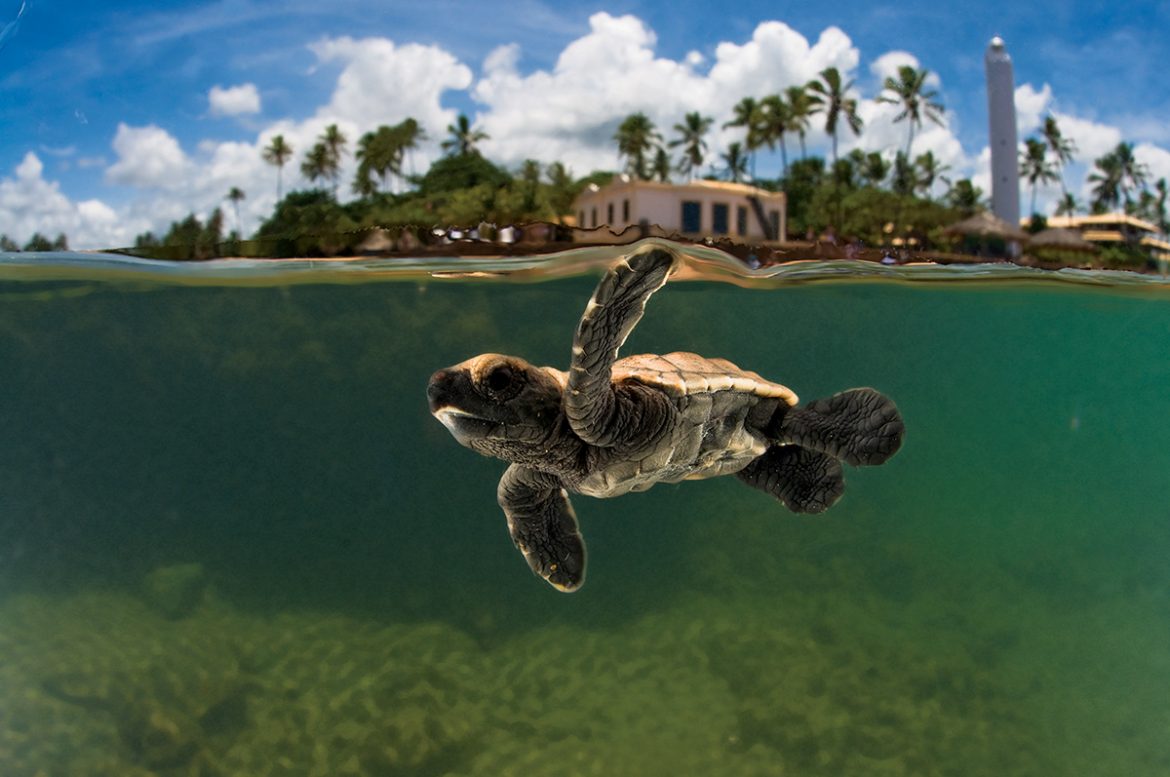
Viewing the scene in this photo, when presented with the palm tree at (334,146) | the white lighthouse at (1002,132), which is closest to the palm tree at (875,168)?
the white lighthouse at (1002,132)

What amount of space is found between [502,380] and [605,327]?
453 millimetres

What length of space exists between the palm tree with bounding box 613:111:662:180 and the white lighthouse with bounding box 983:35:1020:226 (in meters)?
11.4

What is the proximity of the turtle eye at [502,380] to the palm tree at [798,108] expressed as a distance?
29.3 meters

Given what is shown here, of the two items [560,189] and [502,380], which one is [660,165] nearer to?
→ [560,189]

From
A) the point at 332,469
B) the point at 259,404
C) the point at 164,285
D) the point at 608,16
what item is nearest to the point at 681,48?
the point at 608,16

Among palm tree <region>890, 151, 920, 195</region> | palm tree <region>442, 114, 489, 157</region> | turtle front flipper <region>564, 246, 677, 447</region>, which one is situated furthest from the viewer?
palm tree <region>890, 151, 920, 195</region>

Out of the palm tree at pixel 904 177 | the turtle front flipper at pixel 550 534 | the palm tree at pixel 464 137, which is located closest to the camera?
the turtle front flipper at pixel 550 534

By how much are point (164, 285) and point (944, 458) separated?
16.3 metres

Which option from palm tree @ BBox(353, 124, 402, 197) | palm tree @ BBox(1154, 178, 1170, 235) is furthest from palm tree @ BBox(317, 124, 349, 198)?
palm tree @ BBox(1154, 178, 1170, 235)

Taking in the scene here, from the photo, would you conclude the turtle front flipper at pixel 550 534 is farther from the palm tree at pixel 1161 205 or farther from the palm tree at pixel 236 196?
the palm tree at pixel 1161 205

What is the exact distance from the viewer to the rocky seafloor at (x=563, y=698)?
26.5 feet

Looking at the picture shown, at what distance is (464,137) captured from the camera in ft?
57.5

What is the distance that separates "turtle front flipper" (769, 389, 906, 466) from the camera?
3.37m

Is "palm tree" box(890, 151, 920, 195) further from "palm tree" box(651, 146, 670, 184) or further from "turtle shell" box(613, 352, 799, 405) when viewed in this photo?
"turtle shell" box(613, 352, 799, 405)
